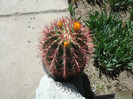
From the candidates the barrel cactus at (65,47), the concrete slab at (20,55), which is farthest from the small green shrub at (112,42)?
the concrete slab at (20,55)

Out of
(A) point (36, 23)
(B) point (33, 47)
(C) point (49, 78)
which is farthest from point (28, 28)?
(C) point (49, 78)

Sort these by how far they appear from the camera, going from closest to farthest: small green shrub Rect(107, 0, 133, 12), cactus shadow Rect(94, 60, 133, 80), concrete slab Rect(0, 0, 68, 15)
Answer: cactus shadow Rect(94, 60, 133, 80)
small green shrub Rect(107, 0, 133, 12)
concrete slab Rect(0, 0, 68, 15)

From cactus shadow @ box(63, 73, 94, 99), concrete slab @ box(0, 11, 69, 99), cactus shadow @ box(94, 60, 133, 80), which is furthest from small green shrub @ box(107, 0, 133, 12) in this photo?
cactus shadow @ box(63, 73, 94, 99)

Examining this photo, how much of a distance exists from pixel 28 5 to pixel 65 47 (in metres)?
1.81

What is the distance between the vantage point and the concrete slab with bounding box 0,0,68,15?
10.9 feet

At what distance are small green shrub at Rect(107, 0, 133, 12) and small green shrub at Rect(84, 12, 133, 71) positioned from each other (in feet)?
1.18

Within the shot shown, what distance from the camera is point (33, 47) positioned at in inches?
116

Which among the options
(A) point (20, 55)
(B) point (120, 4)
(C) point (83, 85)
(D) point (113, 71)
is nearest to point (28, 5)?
(A) point (20, 55)

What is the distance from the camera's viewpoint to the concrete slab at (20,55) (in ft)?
8.56

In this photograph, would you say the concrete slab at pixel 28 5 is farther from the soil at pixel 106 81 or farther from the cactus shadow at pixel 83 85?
the cactus shadow at pixel 83 85

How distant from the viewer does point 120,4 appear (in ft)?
10.5

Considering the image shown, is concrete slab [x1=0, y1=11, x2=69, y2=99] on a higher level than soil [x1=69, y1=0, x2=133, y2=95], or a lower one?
higher

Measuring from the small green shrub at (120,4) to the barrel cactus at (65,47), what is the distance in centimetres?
145

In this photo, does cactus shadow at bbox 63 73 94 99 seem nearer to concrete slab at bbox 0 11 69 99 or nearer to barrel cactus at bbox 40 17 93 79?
barrel cactus at bbox 40 17 93 79
